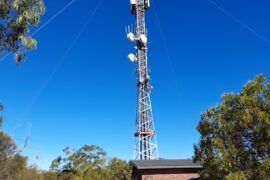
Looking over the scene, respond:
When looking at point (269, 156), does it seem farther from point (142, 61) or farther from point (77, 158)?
point (142, 61)

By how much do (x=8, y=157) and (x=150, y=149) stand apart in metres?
16.2

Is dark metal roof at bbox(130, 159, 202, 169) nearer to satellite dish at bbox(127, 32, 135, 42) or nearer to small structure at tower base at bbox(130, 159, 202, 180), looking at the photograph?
small structure at tower base at bbox(130, 159, 202, 180)

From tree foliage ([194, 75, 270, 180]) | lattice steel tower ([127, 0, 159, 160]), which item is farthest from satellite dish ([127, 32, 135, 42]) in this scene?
tree foliage ([194, 75, 270, 180])

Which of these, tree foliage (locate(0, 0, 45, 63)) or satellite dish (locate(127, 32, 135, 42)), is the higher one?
satellite dish (locate(127, 32, 135, 42))

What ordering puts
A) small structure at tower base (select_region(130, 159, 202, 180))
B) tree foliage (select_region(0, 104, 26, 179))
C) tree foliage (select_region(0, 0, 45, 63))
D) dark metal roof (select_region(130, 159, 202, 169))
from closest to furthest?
tree foliage (select_region(0, 0, 45, 63)) → dark metal roof (select_region(130, 159, 202, 169)) → small structure at tower base (select_region(130, 159, 202, 180)) → tree foliage (select_region(0, 104, 26, 179))

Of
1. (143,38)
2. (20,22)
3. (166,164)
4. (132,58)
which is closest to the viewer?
(20,22)

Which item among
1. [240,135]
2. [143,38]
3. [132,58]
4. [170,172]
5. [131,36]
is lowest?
[240,135]

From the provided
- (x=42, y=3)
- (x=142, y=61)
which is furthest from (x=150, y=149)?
(x=42, y=3)

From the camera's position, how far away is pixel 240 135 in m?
16.6

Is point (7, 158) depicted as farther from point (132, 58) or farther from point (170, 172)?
point (170, 172)

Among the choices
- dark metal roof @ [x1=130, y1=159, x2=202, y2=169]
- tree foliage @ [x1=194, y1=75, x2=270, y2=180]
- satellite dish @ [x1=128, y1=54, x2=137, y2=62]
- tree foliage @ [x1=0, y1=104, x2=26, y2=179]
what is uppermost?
satellite dish @ [x1=128, y1=54, x2=137, y2=62]

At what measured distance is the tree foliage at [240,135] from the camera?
1560 centimetres

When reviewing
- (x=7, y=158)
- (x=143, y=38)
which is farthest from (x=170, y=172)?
(x=7, y=158)

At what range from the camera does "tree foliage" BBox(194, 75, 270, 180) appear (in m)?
15.6
